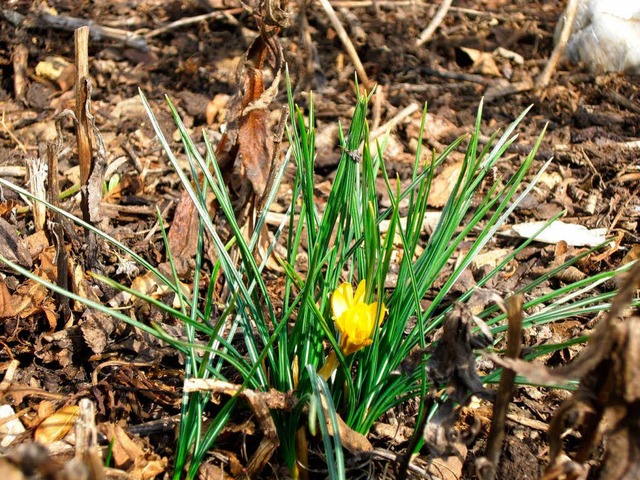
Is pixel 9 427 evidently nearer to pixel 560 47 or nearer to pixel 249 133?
pixel 249 133

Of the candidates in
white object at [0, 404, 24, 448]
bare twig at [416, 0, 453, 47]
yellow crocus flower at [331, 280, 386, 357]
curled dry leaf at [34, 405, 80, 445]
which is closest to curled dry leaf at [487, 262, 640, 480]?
yellow crocus flower at [331, 280, 386, 357]

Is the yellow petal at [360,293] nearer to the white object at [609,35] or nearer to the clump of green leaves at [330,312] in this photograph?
the clump of green leaves at [330,312]

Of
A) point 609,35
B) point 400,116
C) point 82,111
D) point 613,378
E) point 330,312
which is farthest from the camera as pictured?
point 609,35

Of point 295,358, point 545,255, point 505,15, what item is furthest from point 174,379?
point 505,15

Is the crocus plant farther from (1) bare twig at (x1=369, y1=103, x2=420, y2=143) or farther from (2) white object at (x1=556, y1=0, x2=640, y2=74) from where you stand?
(2) white object at (x1=556, y1=0, x2=640, y2=74)

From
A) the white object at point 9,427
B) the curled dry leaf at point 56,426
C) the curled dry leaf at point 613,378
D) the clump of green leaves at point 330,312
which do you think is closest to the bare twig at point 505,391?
the curled dry leaf at point 613,378

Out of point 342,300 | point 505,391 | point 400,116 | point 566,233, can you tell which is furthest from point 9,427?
point 400,116

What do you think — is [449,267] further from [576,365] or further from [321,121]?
[576,365]
